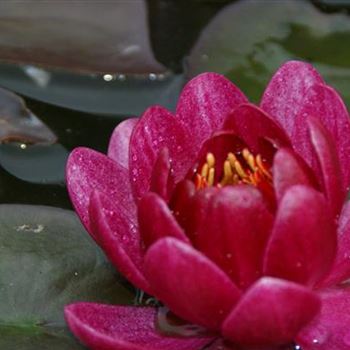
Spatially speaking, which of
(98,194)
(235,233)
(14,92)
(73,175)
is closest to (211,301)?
(235,233)

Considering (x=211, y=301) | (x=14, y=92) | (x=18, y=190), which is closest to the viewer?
(x=211, y=301)

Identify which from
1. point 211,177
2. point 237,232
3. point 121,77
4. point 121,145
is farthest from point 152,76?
point 237,232

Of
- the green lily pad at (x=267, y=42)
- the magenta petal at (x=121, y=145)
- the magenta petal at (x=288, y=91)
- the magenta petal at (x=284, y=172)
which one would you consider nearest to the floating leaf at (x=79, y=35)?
the green lily pad at (x=267, y=42)

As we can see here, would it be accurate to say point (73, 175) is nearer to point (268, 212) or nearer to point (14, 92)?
point (268, 212)

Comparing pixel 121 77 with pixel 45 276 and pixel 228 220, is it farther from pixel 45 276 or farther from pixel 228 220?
pixel 228 220

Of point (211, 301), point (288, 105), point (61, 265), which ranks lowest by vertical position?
point (61, 265)

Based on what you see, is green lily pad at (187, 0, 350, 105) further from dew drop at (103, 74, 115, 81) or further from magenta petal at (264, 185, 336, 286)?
magenta petal at (264, 185, 336, 286)
